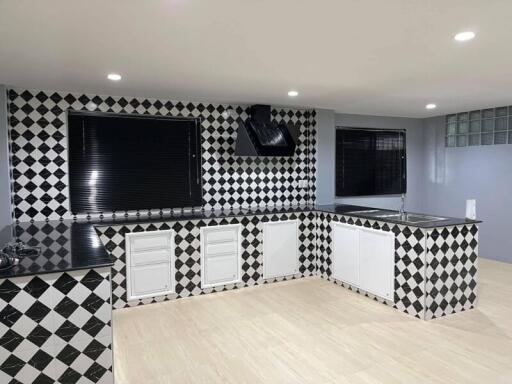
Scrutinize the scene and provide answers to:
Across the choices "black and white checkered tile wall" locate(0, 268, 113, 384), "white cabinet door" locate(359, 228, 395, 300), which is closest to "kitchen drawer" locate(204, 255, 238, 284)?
"white cabinet door" locate(359, 228, 395, 300)

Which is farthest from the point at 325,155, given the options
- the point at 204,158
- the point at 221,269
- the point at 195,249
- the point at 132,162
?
the point at 132,162

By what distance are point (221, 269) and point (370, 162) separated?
3172 millimetres

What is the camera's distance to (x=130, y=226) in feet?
12.6

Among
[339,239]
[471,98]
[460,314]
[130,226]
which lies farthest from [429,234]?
[130,226]

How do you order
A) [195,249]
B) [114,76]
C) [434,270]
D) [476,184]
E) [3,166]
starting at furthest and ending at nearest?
[476,184]
[195,249]
[3,166]
[434,270]
[114,76]

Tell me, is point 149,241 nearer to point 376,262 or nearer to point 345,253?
point 345,253

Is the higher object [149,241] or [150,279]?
[149,241]

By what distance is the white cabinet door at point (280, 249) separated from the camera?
4555 millimetres

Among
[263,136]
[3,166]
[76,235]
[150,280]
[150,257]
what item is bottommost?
[150,280]

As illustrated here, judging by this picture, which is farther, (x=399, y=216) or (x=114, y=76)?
(x=399, y=216)

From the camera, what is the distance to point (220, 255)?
4285 millimetres

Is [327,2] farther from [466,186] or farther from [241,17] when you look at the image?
[466,186]

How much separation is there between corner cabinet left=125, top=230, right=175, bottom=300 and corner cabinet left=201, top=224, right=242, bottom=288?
1.24 ft

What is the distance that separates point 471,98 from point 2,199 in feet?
17.4
